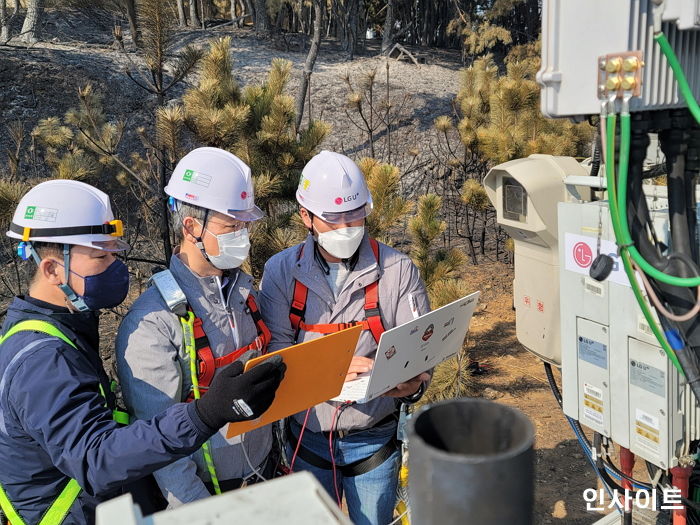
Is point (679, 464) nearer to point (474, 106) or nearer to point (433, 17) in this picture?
point (474, 106)

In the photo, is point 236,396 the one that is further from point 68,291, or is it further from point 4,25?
point 4,25

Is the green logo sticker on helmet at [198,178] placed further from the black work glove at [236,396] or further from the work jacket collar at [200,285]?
the black work glove at [236,396]

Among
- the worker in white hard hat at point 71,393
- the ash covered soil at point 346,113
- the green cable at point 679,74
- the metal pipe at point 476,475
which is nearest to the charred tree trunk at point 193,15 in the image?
the ash covered soil at point 346,113

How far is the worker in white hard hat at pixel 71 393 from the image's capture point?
157cm

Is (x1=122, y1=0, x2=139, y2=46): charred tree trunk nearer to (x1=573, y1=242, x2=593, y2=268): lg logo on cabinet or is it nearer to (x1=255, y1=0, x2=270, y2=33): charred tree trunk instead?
(x1=573, y1=242, x2=593, y2=268): lg logo on cabinet

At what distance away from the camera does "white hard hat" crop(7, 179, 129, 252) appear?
1.76 m

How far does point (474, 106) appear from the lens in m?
7.56

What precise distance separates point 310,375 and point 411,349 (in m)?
0.41

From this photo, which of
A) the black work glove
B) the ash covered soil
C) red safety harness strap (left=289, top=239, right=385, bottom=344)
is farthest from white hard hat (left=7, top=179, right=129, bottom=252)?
the ash covered soil

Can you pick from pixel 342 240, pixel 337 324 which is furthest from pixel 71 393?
pixel 342 240

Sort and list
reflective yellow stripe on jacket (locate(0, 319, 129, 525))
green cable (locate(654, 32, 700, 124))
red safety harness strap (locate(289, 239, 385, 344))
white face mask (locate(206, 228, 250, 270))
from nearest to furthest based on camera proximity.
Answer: green cable (locate(654, 32, 700, 124)), reflective yellow stripe on jacket (locate(0, 319, 129, 525)), white face mask (locate(206, 228, 250, 270)), red safety harness strap (locate(289, 239, 385, 344))

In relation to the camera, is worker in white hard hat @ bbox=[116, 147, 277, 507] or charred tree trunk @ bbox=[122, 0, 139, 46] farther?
charred tree trunk @ bbox=[122, 0, 139, 46]

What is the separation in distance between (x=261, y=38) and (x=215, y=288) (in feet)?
64.7

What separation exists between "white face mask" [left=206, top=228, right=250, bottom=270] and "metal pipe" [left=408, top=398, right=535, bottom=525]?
1.45m
